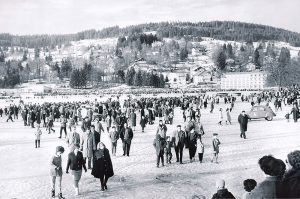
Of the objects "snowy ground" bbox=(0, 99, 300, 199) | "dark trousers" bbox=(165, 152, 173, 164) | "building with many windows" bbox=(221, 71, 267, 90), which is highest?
"dark trousers" bbox=(165, 152, 173, 164)

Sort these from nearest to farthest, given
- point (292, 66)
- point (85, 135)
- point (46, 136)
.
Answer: point (85, 135) → point (46, 136) → point (292, 66)

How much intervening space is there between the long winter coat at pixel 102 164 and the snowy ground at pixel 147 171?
438mm

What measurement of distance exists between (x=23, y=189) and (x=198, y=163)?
5455 millimetres

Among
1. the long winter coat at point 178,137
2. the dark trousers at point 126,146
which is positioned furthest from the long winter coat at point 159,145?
the dark trousers at point 126,146

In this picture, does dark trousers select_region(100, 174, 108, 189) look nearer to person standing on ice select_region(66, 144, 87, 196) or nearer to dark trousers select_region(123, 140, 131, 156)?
person standing on ice select_region(66, 144, 87, 196)

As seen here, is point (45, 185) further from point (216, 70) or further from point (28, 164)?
point (216, 70)

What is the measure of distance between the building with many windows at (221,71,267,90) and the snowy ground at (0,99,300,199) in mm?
121834

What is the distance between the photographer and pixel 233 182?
10.6m

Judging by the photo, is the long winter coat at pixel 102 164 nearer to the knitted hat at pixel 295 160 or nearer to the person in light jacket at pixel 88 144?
the person in light jacket at pixel 88 144

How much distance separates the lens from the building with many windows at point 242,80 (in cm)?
13838

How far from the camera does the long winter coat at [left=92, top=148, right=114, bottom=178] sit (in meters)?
9.80

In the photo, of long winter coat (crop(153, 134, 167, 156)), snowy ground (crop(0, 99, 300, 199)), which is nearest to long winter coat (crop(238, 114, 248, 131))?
snowy ground (crop(0, 99, 300, 199))

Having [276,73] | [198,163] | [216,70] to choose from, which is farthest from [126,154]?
[216,70]

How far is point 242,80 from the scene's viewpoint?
140 m
